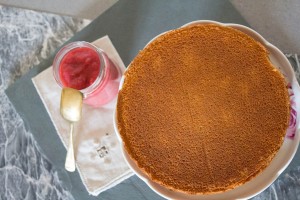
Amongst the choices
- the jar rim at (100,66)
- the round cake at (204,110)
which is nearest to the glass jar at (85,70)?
the jar rim at (100,66)

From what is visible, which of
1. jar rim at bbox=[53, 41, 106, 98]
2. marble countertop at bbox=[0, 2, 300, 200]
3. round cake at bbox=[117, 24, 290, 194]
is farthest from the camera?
marble countertop at bbox=[0, 2, 300, 200]

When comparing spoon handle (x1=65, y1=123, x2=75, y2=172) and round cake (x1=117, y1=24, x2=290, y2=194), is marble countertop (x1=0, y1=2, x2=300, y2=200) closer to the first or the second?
spoon handle (x1=65, y1=123, x2=75, y2=172)

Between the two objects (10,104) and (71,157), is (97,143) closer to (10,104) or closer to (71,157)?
(71,157)

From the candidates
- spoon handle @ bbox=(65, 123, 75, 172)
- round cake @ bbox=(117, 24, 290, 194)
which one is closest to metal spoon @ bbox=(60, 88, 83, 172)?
spoon handle @ bbox=(65, 123, 75, 172)

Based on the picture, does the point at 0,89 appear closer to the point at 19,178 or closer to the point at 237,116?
the point at 19,178

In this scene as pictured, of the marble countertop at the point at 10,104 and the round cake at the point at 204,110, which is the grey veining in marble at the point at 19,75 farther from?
the round cake at the point at 204,110

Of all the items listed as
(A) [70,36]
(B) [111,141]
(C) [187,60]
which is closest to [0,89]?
(A) [70,36]
